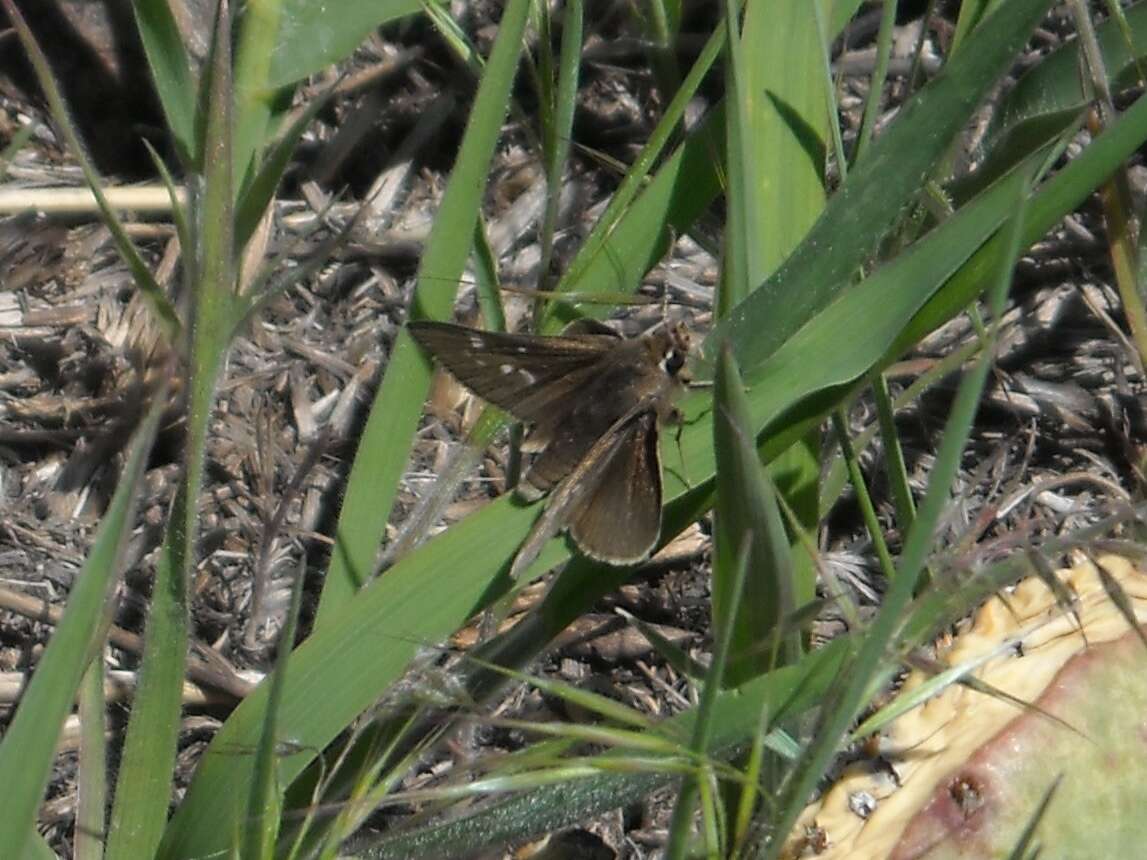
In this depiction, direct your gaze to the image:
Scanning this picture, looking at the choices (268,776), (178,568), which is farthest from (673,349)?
(268,776)

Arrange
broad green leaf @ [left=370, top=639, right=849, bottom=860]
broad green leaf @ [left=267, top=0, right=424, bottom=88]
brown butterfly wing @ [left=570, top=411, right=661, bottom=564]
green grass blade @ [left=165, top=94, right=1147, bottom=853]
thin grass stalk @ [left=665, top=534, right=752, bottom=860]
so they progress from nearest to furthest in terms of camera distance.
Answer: thin grass stalk @ [left=665, top=534, right=752, bottom=860] < broad green leaf @ [left=370, top=639, right=849, bottom=860] < green grass blade @ [left=165, top=94, right=1147, bottom=853] < brown butterfly wing @ [left=570, top=411, right=661, bottom=564] < broad green leaf @ [left=267, top=0, right=424, bottom=88]

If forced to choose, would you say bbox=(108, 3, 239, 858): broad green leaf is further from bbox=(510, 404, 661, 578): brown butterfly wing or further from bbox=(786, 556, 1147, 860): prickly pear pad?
bbox=(786, 556, 1147, 860): prickly pear pad

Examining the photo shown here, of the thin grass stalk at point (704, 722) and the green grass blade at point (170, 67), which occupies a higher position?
the green grass blade at point (170, 67)

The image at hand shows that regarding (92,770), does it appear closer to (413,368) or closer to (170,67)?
(413,368)

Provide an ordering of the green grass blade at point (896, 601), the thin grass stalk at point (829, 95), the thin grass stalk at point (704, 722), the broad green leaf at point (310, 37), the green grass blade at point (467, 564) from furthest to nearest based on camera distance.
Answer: the broad green leaf at point (310, 37)
the thin grass stalk at point (829, 95)
the green grass blade at point (467, 564)
the thin grass stalk at point (704, 722)
the green grass blade at point (896, 601)

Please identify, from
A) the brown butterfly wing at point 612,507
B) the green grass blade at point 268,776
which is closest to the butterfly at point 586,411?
the brown butterfly wing at point 612,507

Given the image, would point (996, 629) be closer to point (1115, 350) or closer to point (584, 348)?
point (584, 348)

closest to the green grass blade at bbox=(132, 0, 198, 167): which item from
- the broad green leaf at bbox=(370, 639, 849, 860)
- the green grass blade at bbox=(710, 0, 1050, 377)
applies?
the green grass blade at bbox=(710, 0, 1050, 377)

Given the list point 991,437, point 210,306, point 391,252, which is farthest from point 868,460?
point 210,306

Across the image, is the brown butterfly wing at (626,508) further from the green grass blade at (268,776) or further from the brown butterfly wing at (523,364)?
the green grass blade at (268,776)
